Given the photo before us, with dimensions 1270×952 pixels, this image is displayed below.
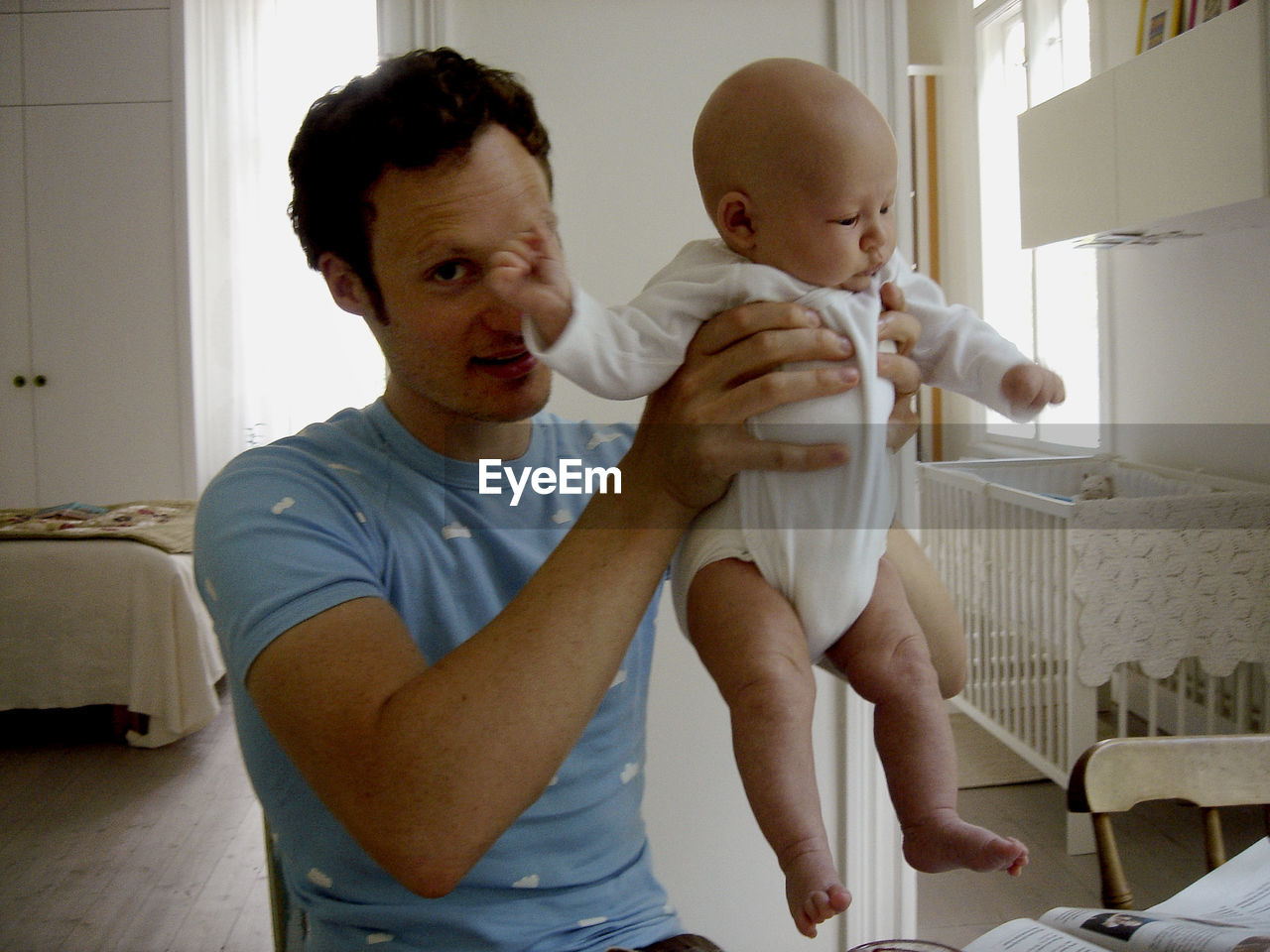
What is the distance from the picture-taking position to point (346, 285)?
3.04 feet

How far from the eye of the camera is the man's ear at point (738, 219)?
30.5 inches

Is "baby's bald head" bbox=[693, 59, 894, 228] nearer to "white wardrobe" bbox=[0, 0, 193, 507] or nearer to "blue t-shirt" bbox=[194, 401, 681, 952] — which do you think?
"blue t-shirt" bbox=[194, 401, 681, 952]

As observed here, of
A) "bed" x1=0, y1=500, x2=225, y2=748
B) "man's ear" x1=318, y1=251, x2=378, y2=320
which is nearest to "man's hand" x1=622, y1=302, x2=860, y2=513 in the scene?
"man's ear" x1=318, y1=251, x2=378, y2=320

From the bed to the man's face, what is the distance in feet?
8.64

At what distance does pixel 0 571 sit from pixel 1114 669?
325 cm

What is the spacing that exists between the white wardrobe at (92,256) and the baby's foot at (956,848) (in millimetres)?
4533

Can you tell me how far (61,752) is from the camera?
10.2 ft

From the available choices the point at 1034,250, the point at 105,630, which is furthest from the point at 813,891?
the point at 1034,250

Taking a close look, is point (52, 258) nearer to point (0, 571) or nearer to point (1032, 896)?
point (0, 571)

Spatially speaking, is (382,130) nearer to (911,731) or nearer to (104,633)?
(911,731)

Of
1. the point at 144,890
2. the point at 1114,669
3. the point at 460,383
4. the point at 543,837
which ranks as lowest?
the point at 144,890

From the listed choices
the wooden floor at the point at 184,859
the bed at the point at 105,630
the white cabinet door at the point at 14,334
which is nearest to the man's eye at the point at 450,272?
the wooden floor at the point at 184,859

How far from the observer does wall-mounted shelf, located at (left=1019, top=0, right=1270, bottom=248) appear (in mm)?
2127

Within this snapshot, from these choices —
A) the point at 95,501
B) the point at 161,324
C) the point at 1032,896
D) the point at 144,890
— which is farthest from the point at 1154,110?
the point at 95,501
